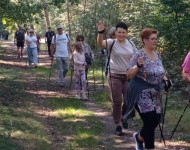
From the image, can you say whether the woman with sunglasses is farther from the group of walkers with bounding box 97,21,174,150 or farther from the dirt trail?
the dirt trail

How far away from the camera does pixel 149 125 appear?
6.82 m

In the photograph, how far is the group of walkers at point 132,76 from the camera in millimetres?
6766

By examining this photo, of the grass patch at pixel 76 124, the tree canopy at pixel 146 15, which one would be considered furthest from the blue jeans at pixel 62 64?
the grass patch at pixel 76 124

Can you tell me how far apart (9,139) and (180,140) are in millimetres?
3127

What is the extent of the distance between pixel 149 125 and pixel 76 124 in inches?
131

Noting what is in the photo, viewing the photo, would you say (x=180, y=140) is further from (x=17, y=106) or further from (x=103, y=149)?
(x=17, y=106)

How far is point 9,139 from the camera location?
7.88m

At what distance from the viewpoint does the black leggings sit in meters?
6.77

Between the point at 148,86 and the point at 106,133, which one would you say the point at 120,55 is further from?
the point at 148,86

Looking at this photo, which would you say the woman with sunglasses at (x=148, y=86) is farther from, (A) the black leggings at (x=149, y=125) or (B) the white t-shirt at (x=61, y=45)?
(B) the white t-shirt at (x=61, y=45)

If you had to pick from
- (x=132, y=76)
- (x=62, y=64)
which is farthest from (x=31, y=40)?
(x=132, y=76)

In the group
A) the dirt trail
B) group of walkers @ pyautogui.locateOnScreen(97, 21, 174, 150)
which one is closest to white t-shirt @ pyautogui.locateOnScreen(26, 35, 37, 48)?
the dirt trail

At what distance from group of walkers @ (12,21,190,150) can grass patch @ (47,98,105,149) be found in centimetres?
58

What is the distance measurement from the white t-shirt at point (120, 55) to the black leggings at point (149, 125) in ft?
6.87
